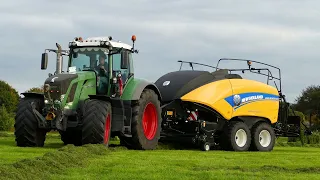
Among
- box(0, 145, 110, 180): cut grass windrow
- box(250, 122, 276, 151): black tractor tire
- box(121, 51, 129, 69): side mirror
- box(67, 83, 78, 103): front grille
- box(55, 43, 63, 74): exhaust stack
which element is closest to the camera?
box(0, 145, 110, 180): cut grass windrow

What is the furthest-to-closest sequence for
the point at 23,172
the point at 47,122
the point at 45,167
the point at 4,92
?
the point at 4,92, the point at 47,122, the point at 45,167, the point at 23,172

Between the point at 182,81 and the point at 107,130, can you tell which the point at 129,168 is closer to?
the point at 107,130

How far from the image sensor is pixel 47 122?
14633 millimetres

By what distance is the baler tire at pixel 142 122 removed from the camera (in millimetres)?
15945

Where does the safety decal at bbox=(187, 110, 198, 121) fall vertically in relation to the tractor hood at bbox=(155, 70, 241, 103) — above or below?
below

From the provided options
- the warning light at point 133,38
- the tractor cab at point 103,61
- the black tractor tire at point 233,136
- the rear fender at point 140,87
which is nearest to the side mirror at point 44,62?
the tractor cab at point 103,61

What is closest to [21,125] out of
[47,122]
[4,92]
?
[47,122]

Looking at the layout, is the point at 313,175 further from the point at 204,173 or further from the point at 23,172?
the point at 23,172

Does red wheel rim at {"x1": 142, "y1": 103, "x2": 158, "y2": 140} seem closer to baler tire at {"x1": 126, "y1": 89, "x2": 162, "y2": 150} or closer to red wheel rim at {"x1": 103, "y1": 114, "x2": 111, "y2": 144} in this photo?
baler tire at {"x1": 126, "y1": 89, "x2": 162, "y2": 150}

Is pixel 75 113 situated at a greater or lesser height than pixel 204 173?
greater

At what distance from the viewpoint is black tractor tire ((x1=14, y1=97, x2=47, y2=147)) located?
14.8 meters

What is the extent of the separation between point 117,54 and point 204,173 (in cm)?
774

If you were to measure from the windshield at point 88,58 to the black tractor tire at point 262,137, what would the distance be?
21.8 feet

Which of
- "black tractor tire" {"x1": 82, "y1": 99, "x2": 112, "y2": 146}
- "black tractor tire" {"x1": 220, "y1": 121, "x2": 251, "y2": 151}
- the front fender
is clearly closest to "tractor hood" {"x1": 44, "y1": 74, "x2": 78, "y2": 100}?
"black tractor tire" {"x1": 82, "y1": 99, "x2": 112, "y2": 146}
